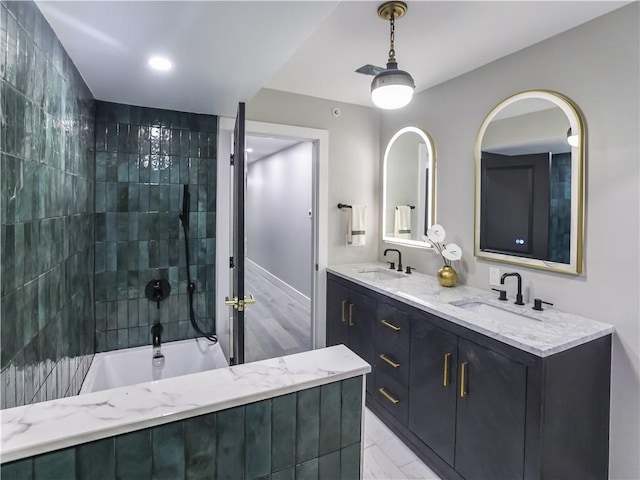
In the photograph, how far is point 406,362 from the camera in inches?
85.4

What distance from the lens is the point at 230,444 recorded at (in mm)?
853

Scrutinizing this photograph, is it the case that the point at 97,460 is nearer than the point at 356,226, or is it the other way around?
the point at 97,460

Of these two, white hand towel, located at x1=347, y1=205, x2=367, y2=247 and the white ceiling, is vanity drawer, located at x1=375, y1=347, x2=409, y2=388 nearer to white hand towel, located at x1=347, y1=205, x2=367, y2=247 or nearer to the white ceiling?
white hand towel, located at x1=347, y1=205, x2=367, y2=247

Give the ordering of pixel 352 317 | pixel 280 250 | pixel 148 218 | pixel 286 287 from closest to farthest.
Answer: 1. pixel 148 218
2. pixel 352 317
3. pixel 286 287
4. pixel 280 250

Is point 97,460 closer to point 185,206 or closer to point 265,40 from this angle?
point 265,40

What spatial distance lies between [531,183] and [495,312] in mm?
813

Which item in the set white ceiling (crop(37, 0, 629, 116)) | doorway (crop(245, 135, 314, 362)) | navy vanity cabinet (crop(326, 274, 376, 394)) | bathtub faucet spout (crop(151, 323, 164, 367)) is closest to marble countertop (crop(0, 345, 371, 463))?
white ceiling (crop(37, 0, 629, 116))

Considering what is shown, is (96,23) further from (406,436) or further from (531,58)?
(406,436)

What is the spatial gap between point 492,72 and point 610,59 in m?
0.69

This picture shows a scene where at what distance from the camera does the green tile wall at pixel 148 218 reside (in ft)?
7.93

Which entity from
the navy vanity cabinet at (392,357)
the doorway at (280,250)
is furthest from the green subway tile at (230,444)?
the doorway at (280,250)

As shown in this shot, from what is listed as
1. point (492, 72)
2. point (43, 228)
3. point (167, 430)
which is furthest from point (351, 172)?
point (167, 430)

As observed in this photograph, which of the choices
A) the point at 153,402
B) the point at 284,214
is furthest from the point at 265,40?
the point at 284,214

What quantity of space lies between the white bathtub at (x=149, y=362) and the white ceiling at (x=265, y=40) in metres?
1.74
